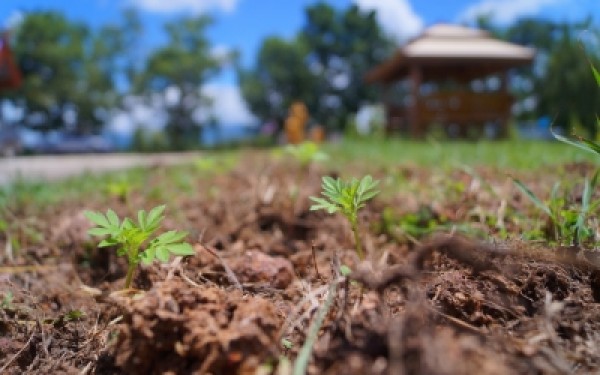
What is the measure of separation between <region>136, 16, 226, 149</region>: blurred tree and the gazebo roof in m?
23.4

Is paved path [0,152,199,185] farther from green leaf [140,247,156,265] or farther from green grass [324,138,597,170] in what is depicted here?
green leaf [140,247,156,265]

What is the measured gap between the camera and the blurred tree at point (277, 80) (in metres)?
30.7

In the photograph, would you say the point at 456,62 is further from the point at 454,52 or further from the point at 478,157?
the point at 478,157

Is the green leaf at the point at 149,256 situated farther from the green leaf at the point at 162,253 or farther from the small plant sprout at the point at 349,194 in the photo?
the small plant sprout at the point at 349,194

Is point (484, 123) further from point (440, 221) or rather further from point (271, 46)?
point (271, 46)

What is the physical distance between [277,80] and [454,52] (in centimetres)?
2142

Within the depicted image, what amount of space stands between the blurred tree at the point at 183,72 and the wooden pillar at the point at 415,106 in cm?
2463

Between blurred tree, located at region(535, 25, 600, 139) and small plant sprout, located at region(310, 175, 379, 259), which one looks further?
blurred tree, located at region(535, 25, 600, 139)

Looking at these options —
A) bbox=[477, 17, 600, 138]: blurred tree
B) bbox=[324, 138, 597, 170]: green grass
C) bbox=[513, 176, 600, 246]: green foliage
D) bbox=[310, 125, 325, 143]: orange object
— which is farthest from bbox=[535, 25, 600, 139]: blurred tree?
bbox=[513, 176, 600, 246]: green foliage

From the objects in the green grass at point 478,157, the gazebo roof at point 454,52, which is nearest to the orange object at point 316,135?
the gazebo roof at point 454,52

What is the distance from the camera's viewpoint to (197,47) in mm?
36938

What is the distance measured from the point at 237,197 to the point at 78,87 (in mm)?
34985

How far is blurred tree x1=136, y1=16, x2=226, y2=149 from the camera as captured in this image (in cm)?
3559

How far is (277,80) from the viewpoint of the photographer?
33.2m
